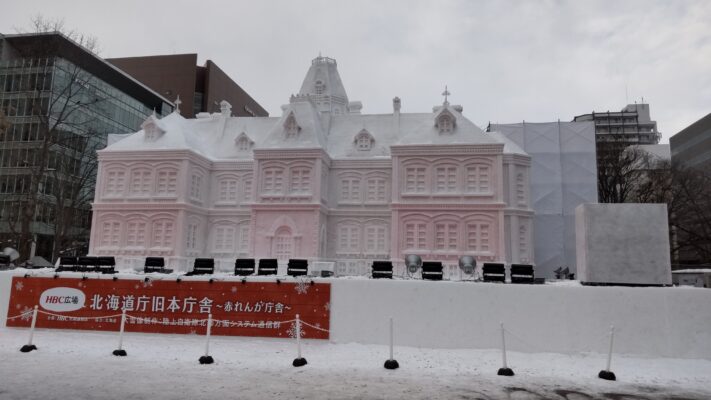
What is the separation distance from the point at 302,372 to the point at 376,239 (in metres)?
21.4

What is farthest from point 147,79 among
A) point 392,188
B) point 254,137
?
point 392,188

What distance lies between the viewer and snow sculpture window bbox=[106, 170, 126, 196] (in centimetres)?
3316

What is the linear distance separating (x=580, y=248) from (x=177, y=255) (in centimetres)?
2481

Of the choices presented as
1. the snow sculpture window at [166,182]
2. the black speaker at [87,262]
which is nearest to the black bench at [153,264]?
the black speaker at [87,262]

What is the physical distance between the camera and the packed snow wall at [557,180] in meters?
35.3

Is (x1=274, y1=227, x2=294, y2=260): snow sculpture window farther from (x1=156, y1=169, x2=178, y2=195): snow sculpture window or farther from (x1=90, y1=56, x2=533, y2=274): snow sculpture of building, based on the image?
A: (x1=156, y1=169, x2=178, y2=195): snow sculpture window

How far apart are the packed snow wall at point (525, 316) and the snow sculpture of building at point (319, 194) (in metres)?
14.7

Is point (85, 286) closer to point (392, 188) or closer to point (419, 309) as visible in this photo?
point (419, 309)

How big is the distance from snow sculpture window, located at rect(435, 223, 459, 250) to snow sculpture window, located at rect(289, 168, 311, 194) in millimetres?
8899

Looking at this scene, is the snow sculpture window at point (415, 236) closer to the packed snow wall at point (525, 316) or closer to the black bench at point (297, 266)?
the black bench at point (297, 266)

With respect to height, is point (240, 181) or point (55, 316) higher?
point (240, 181)

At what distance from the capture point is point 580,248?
15.8 meters

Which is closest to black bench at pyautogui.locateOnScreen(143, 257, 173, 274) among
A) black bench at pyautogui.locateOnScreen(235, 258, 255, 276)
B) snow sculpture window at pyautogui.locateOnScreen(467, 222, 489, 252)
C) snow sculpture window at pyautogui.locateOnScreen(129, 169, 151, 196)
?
black bench at pyautogui.locateOnScreen(235, 258, 255, 276)

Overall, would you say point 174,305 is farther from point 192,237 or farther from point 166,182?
point 166,182
